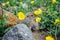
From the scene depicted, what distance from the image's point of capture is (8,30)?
13.0 feet

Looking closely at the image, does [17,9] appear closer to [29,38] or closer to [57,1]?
[57,1]

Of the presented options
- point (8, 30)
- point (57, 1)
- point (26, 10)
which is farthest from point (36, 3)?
point (8, 30)

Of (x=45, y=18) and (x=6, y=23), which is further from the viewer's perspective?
(x=45, y=18)

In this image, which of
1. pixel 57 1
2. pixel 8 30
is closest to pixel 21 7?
pixel 57 1

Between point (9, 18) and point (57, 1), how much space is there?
1165 millimetres

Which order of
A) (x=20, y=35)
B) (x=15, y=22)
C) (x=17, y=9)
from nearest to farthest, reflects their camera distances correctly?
(x=20, y=35) → (x=15, y=22) → (x=17, y=9)

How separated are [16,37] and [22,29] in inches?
7.7

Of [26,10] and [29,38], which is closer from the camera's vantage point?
[29,38]

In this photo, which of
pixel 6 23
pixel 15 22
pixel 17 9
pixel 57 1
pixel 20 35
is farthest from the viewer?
pixel 17 9

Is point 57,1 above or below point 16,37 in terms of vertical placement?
above

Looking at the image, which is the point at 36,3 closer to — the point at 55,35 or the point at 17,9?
the point at 17,9

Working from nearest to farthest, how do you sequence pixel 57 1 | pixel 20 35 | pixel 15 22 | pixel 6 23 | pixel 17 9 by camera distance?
1. pixel 20 35
2. pixel 6 23
3. pixel 15 22
4. pixel 57 1
5. pixel 17 9

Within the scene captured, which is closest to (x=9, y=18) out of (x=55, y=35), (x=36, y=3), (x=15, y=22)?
(x=15, y=22)

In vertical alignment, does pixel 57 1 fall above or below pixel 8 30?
above
